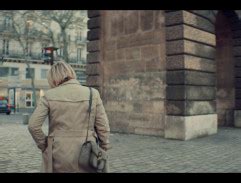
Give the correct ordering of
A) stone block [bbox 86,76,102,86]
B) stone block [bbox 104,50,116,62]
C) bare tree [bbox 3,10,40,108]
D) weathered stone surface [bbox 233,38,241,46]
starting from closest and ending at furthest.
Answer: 1. stone block [bbox 104,50,116,62]
2. stone block [bbox 86,76,102,86]
3. weathered stone surface [bbox 233,38,241,46]
4. bare tree [bbox 3,10,40,108]

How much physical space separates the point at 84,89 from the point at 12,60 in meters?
44.5

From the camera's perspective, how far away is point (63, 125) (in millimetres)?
3178

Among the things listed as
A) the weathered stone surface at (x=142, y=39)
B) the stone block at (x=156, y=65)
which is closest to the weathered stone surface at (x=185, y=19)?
the weathered stone surface at (x=142, y=39)

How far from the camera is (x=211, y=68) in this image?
11500 millimetres

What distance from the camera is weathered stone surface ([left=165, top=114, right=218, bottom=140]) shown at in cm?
991

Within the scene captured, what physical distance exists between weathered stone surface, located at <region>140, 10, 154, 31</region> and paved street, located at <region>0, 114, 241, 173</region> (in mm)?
3983

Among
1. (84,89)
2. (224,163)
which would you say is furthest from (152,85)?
(84,89)

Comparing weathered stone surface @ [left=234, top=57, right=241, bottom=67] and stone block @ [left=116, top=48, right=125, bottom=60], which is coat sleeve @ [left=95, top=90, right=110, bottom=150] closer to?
stone block @ [left=116, top=48, right=125, bottom=60]

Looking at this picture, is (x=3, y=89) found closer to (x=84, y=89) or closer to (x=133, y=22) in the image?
(x=133, y=22)

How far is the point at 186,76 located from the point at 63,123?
748 cm

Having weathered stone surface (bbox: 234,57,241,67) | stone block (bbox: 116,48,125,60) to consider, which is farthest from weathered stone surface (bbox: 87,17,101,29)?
weathered stone surface (bbox: 234,57,241,67)

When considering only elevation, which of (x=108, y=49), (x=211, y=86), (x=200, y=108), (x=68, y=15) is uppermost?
(x=68, y=15)

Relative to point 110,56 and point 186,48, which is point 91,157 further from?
point 110,56

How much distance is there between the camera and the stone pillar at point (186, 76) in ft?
33.1
